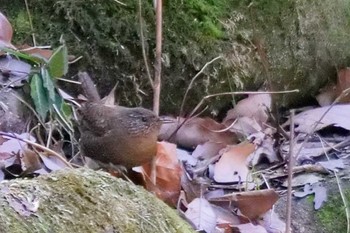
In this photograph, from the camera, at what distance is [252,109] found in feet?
12.9

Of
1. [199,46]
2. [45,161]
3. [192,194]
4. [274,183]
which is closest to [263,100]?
[199,46]

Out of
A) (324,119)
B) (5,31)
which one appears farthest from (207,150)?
(5,31)

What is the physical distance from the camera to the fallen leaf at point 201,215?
9.18 feet

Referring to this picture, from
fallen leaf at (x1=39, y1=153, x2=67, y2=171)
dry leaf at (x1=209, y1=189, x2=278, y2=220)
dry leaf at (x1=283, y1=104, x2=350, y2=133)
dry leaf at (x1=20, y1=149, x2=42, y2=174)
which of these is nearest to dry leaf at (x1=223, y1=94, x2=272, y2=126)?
dry leaf at (x1=283, y1=104, x2=350, y2=133)

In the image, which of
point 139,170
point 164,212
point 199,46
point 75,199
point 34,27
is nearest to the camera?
point 75,199

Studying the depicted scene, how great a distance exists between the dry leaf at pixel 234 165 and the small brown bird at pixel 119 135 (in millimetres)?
325

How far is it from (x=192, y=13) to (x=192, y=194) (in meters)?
1.14

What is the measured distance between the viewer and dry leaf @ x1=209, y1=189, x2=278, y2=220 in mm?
2996

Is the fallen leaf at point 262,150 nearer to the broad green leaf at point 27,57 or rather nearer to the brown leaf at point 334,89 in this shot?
the brown leaf at point 334,89

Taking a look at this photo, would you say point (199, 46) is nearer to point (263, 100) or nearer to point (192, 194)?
point (263, 100)

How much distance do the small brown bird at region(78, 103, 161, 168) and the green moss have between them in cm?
73

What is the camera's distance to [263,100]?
3.99 m

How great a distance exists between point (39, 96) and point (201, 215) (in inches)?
30.4

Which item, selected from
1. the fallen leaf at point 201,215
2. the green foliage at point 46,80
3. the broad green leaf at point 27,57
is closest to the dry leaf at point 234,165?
Answer: the fallen leaf at point 201,215
